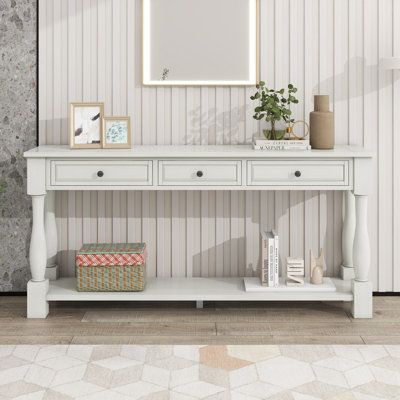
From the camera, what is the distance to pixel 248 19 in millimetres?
4383

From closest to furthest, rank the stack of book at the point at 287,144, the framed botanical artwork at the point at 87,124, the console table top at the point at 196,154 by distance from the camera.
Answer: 1. the console table top at the point at 196,154
2. the stack of book at the point at 287,144
3. the framed botanical artwork at the point at 87,124

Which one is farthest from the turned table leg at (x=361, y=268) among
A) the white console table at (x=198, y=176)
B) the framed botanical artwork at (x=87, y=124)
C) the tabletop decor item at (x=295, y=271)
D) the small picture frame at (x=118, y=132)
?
the framed botanical artwork at (x=87, y=124)

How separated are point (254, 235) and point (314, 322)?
2.23ft

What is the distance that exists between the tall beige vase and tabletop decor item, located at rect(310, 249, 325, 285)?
0.56 meters

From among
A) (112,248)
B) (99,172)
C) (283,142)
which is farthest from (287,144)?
(112,248)

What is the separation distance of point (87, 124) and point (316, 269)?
1367 mm

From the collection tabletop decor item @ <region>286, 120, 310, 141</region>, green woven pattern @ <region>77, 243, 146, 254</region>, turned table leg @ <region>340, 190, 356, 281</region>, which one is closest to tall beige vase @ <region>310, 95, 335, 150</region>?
tabletop decor item @ <region>286, 120, 310, 141</region>

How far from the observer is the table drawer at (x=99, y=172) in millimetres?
3990

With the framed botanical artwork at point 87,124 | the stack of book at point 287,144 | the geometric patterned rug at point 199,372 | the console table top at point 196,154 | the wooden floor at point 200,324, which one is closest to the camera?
the geometric patterned rug at point 199,372

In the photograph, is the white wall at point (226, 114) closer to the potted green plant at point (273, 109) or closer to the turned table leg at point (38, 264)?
the potted green plant at point (273, 109)

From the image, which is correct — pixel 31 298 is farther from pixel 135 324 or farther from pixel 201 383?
A: pixel 201 383

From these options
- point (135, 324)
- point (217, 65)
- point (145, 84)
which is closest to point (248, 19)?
point (217, 65)

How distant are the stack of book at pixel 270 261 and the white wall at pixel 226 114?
13.7 inches

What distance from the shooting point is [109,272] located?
13.5ft
